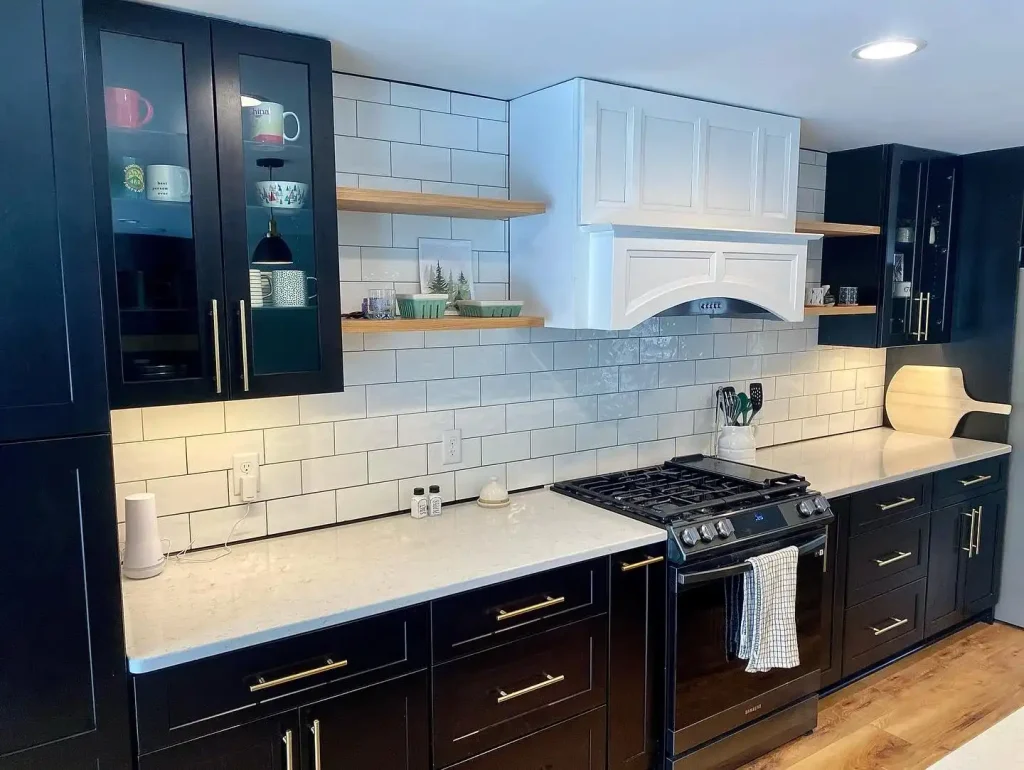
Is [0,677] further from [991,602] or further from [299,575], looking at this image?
[991,602]

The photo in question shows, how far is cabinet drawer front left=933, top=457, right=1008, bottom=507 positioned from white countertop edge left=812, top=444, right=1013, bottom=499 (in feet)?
0.10

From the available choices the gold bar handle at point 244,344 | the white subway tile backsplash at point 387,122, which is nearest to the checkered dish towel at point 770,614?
the gold bar handle at point 244,344

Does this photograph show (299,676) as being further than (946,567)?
No

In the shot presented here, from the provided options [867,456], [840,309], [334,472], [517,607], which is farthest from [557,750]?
[840,309]

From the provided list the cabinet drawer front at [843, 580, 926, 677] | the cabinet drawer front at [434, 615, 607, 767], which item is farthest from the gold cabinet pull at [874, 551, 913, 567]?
the cabinet drawer front at [434, 615, 607, 767]

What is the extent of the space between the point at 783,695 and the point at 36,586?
7.84 ft

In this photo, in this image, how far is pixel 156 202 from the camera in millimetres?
1808

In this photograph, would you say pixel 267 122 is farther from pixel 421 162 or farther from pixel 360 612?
pixel 360 612

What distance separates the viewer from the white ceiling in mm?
1782

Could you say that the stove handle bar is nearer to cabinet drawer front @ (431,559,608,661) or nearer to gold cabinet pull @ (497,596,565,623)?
cabinet drawer front @ (431,559,608,661)

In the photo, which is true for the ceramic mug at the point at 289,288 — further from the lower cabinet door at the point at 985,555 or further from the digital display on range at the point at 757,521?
the lower cabinet door at the point at 985,555

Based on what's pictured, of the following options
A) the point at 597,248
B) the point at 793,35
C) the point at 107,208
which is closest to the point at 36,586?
the point at 107,208

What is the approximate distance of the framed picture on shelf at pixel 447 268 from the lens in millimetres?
2492

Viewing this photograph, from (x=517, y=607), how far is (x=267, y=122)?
4.74 feet
